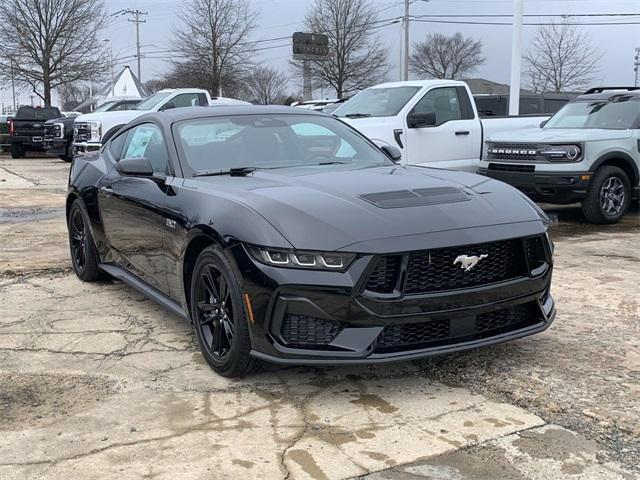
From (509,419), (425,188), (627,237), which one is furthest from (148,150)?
(627,237)

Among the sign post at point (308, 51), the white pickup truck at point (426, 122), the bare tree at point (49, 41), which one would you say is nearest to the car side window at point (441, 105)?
the white pickup truck at point (426, 122)

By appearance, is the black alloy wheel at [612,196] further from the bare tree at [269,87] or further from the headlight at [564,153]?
the bare tree at [269,87]

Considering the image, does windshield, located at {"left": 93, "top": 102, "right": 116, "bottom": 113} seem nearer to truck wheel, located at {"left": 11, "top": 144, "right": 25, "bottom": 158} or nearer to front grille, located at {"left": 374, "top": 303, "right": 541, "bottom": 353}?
truck wheel, located at {"left": 11, "top": 144, "right": 25, "bottom": 158}

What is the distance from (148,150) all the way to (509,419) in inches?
125

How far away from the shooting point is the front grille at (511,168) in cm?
886

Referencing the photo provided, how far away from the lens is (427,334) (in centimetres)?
346

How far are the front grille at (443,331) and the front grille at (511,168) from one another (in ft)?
18.1

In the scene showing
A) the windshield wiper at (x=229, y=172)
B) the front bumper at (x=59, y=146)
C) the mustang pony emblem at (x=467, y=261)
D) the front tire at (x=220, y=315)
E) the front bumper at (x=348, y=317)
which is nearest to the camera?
the front bumper at (x=348, y=317)

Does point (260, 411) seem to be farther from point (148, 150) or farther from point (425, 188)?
point (148, 150)

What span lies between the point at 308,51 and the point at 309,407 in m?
47.5

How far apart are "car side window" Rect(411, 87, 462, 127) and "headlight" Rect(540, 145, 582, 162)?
1.81m

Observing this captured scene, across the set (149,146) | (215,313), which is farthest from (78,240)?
(215,313)

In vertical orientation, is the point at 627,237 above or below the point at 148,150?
below

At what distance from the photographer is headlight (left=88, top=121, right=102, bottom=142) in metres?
15.9
